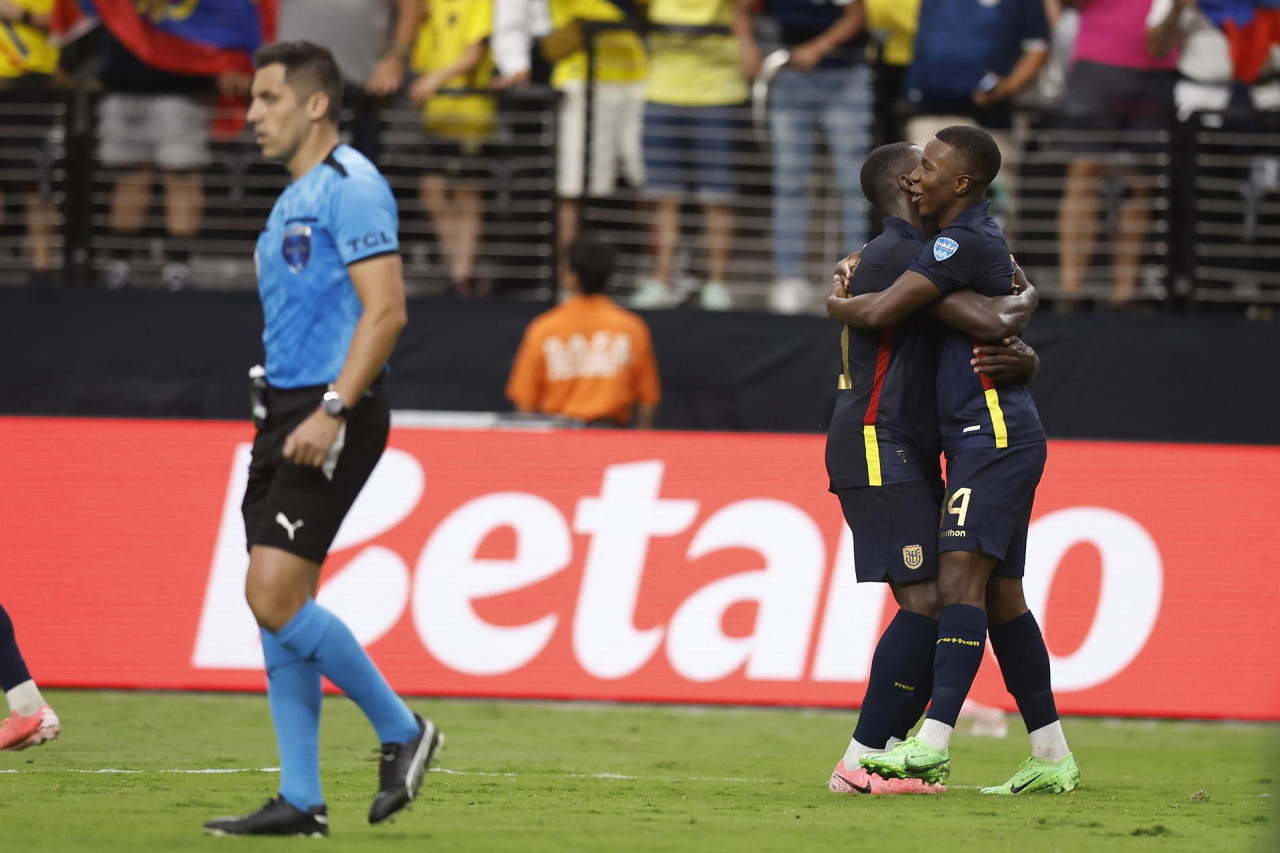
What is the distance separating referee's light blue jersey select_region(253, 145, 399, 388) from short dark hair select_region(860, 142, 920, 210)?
2216mm

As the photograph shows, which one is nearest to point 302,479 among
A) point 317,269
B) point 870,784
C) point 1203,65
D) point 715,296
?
point 317,269

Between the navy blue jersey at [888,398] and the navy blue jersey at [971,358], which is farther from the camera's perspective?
the navy blue jersey at [888,398]

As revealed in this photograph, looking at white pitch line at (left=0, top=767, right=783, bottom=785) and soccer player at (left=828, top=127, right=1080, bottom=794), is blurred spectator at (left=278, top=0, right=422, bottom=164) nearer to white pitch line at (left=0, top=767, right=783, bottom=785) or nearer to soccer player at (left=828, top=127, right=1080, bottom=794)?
white pitch line at (left=0, top=767, right=783, bottom=785)

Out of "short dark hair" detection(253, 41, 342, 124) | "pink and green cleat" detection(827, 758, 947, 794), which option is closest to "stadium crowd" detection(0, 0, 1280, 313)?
"pink and green cleat" detection(827, 758, 947, 794)

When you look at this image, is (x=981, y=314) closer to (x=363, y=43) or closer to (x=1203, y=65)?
(x=1203, y=65)

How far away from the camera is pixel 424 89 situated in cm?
1209

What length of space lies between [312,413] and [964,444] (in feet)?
8.03

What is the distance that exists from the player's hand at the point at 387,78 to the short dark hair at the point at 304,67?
21.6 feet

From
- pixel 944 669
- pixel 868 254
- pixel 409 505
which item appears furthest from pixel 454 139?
pixel 944 669

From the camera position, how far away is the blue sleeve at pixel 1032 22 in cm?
1201

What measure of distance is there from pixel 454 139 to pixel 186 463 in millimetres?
3244

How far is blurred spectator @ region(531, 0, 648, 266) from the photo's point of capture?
12.3 m

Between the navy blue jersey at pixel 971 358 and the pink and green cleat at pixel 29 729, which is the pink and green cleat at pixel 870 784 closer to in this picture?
the navy blue jersey at pixel 971 358

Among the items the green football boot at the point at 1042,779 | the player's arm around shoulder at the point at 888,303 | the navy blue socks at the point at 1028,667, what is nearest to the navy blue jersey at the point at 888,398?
the player's arm around shoulder at the point at 888,303
